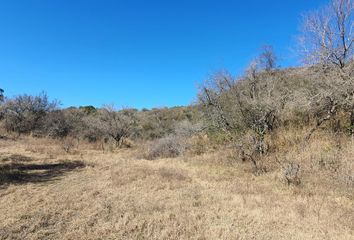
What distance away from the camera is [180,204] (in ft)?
20.1

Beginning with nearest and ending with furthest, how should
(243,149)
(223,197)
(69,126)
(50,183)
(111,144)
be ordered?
1. (223,197)
2. (50,183)
3. (243,149)
4. (111,144)
5. (69,126)

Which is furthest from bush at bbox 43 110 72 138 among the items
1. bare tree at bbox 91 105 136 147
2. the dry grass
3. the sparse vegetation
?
the dry grass

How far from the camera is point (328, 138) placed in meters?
10.2

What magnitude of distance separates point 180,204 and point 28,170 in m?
6.64

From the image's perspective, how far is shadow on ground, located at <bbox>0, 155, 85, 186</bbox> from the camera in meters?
8.56

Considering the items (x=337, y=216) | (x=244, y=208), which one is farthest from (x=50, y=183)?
(x=337, y=216)

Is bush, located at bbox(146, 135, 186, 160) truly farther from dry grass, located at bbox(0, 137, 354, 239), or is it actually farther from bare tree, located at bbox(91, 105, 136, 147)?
bare tree, located at bbox(91, 105, 136, 147)

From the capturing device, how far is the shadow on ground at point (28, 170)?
8.56 metres

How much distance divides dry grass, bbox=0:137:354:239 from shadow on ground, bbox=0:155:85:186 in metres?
0.12

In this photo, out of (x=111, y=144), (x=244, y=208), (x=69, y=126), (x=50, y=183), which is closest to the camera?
(x=244, y=208)

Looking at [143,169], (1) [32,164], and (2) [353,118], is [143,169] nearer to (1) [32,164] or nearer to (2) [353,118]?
(1) [32,164]

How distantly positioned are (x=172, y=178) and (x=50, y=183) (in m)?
3.59

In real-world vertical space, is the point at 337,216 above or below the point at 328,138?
below

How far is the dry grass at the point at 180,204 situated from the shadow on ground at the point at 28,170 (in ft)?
0.40
